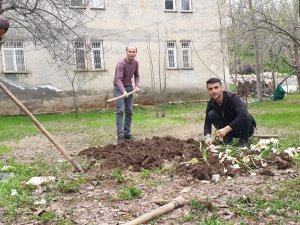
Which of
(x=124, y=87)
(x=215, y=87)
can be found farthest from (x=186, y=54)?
(x=215, y=87)

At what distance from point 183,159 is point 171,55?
17.3 metres

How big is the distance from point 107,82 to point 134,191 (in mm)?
16908

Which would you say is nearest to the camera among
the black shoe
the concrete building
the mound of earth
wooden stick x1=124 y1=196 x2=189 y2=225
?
wooden stick x1=124 y1=196 x2=189 y2=225

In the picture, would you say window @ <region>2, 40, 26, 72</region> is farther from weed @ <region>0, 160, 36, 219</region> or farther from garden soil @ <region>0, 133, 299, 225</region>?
weed @ <region>0, 160, 36, 219</region>

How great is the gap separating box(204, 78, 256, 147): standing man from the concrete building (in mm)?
11420

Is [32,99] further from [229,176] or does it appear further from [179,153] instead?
[229,176]

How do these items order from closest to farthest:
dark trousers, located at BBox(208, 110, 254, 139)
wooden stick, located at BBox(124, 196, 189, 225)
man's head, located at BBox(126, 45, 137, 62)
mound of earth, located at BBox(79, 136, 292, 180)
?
wooden stick, located at BBox(124, 196, 189, 225) → mound of earth, located at BBox(79, 136, 292, 180) → dark trousers, located at BBox(208, 110, 254, 139) → man's head, located at BBox(126, 45, 137, 62)

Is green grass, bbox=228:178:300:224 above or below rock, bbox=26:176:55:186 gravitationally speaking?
below

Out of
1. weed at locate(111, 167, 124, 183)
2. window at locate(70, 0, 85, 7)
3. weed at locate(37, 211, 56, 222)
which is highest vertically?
window at locate(70, 0, 85, 7)

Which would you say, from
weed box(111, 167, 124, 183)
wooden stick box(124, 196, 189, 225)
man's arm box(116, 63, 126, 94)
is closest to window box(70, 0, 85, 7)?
man's arm box(116, 63, 126, 94)

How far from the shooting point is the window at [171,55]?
2256cm

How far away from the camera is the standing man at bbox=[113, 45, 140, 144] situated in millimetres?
7973

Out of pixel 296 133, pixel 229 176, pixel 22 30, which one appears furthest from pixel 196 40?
pixel 229 176

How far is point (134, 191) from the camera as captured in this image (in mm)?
4398
